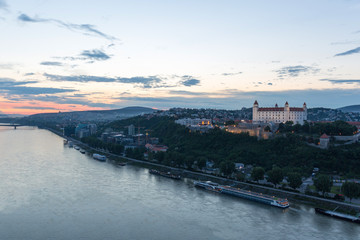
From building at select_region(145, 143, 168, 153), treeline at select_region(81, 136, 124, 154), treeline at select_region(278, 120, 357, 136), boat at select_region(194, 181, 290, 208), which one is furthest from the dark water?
treeline at select_region(81, 136, 124, 154)

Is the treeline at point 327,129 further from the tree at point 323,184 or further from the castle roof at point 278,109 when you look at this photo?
the tree at point 323,184

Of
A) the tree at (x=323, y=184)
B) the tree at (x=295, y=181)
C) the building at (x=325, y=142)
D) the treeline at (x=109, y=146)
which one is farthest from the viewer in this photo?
the treeline at (x=109, y=146)

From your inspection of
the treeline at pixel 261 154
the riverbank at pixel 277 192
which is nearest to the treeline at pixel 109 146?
the treeline at pixel 261 154

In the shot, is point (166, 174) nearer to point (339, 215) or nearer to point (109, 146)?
point (339, 215)

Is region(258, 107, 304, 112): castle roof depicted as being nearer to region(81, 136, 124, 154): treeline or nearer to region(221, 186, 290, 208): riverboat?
region(81, 136, 124, 154): treeline

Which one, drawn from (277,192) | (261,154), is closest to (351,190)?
(277,192)

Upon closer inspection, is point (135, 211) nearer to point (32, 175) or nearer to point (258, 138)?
point (32, 175)
